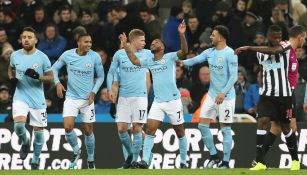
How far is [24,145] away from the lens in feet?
72.6

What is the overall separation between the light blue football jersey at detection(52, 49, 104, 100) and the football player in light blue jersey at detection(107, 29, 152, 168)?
1.01ft

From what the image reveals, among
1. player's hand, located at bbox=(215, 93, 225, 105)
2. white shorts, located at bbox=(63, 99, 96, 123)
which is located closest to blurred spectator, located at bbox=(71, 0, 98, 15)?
white shorts, located at bbox=(63, 99, 96, 123)

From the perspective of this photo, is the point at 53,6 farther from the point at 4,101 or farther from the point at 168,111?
the point at 168,111

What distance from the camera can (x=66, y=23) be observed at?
93.6 feet

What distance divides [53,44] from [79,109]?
213 inches

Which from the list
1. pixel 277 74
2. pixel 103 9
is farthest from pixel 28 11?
pixel 277 74

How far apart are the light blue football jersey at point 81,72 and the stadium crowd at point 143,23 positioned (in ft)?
13.4

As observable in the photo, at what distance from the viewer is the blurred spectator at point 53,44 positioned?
90.3 feet

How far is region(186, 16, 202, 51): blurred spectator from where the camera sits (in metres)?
28.1

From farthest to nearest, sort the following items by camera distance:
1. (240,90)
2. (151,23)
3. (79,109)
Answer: (151,23)
(240,90)
(79,109)

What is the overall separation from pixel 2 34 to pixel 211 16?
4.89m

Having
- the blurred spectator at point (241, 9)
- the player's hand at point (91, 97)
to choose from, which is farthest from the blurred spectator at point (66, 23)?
the player's hand at point (91, 97)

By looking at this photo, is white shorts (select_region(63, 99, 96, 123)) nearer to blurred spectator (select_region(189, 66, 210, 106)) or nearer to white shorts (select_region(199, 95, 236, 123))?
white shorts (select_region(199, 95, 236, 123))

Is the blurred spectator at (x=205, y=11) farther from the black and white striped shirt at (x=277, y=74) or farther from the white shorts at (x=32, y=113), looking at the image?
the black and white striped shirt at (x=277, y=74)
